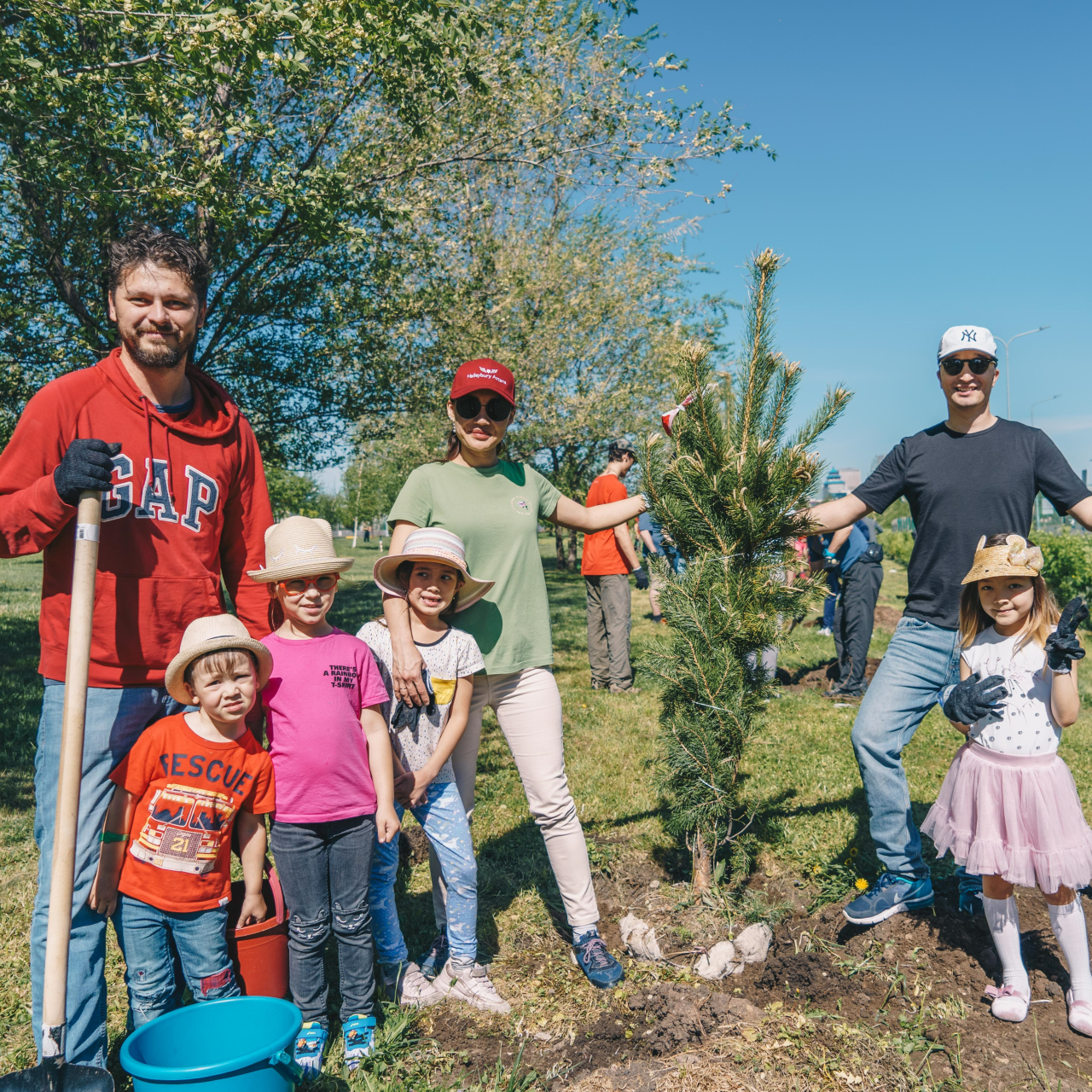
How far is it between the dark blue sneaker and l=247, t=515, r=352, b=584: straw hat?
311cm

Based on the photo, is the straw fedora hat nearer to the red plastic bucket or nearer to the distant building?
the red plastic bucket

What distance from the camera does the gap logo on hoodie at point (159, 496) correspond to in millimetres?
2496

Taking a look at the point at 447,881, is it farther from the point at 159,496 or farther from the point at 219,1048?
the point at 159,496

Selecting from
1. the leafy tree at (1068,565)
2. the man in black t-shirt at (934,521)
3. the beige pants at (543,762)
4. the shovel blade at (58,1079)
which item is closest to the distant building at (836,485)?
the man in black t-shirt at (934,521)

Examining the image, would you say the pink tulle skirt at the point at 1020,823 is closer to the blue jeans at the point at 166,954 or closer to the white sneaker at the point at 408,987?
the white sneaker at the point at 408,987

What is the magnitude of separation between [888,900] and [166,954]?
2.88 metres

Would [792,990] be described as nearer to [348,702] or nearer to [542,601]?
[542,601]

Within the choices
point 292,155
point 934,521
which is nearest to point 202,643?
point 934,521

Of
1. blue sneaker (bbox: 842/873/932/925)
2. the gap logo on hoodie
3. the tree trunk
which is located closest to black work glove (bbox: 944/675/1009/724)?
blue sneaker (bbox: 842/873/932/925)

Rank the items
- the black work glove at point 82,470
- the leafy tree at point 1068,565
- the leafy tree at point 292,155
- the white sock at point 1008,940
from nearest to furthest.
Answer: the black work glove at point 82,470 → the white sock at point 1008,940 → the leafy tree at point 292,155 → the leafy tree at point 1068,565

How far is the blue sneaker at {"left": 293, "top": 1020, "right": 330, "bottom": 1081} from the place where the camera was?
2.76m

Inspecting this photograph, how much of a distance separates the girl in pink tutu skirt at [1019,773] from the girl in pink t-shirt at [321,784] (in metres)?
2.23

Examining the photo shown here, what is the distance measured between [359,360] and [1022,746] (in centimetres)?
952

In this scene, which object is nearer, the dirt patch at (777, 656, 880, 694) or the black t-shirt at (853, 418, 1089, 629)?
the black t-shirt at (853, 418, 1089, 629)
